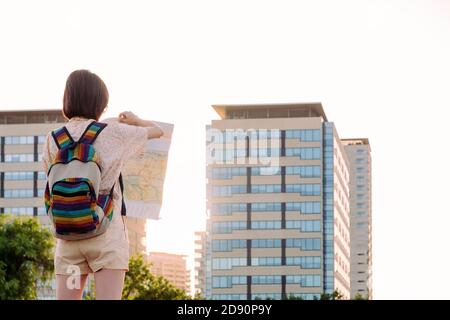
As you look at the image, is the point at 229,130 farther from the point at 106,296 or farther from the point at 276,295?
the point at 106,296

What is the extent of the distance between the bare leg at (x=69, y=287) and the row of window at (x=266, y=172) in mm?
165218

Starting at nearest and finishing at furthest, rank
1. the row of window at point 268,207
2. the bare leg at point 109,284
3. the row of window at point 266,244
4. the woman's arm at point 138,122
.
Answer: the bare leg at point 109,284 < the woman's arm at point 138,122 < the row of window at point 266,244 < the row of window at point 268,207

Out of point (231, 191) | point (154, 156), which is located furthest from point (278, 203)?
point (154, 156)

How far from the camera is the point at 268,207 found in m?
172

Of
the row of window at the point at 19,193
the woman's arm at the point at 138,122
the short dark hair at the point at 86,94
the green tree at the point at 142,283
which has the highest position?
the row of window at the point at 19,193

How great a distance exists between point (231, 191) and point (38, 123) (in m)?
31.3

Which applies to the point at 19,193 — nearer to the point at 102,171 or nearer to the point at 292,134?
the point at 292,134

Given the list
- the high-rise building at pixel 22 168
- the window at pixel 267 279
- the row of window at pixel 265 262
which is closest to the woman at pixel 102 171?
→ the row of window at pixel 265 262

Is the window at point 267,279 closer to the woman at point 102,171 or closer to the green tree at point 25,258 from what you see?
the green tree at point 25,258

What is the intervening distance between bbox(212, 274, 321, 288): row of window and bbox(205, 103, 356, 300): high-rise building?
149mm

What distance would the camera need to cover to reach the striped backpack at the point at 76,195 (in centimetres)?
493

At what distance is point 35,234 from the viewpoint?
6462cm

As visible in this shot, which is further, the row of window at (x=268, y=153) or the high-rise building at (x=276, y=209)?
the row of window at (x=268, y=153)

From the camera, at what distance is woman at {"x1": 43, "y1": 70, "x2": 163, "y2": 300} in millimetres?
4945
